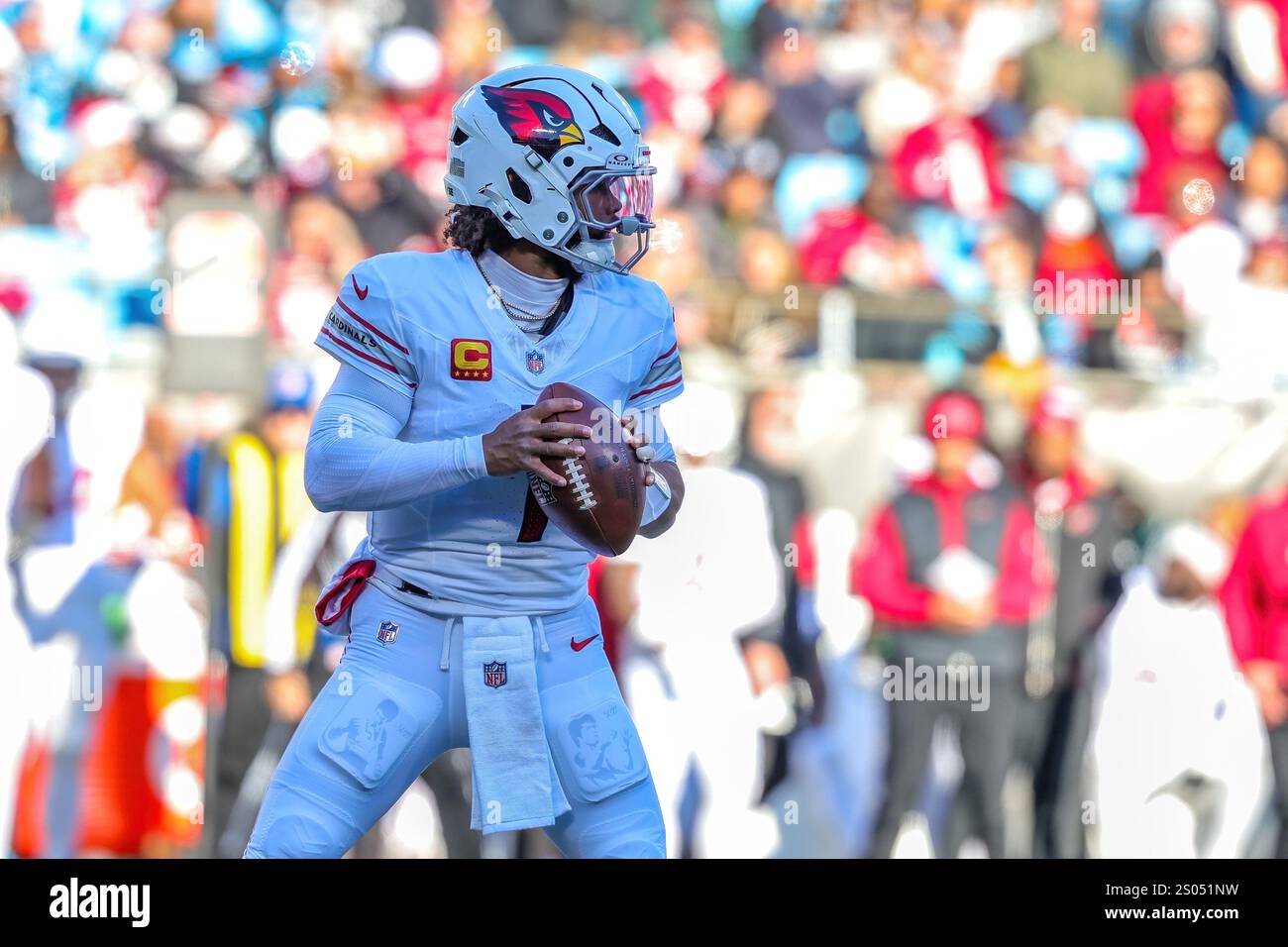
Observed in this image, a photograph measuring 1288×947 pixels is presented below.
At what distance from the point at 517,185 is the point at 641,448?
47cm

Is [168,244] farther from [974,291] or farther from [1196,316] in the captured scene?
[1196,316]

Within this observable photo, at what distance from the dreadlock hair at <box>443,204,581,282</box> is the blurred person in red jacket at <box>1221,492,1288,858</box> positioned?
11.5ft

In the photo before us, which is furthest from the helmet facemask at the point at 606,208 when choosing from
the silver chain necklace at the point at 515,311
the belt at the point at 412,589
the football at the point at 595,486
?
the belt at the point at 412,589

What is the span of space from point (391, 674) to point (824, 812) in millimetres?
3026

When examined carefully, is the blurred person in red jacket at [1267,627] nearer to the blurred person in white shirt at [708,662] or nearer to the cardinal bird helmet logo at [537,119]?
the blurred person in white shirt at [708,662]

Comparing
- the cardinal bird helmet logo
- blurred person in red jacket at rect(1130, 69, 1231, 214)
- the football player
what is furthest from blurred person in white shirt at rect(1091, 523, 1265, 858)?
the cardinal bird helmet logo

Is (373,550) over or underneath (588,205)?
underneath

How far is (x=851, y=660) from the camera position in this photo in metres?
5.86

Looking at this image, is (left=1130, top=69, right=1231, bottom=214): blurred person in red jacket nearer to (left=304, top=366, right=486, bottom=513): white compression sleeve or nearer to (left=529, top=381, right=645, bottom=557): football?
(left=529, top=381, right=645, bottom=557): football

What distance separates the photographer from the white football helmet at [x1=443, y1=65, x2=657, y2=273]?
305 cm

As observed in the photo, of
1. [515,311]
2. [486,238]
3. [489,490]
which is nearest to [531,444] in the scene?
[489,490]

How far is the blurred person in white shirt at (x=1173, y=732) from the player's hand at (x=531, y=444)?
3.54 m

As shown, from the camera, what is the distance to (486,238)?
3139 millimetres
